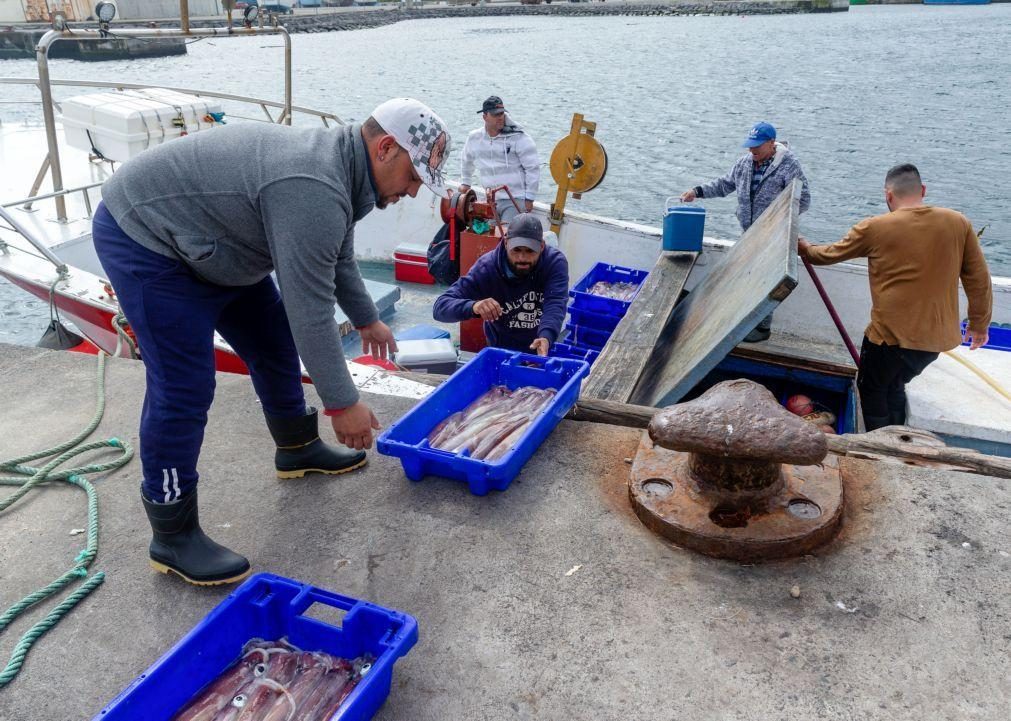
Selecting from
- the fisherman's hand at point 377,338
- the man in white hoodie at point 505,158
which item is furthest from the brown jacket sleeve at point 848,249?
the man in white hoodie at point 505,158

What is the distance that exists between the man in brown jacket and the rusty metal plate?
2.36 m

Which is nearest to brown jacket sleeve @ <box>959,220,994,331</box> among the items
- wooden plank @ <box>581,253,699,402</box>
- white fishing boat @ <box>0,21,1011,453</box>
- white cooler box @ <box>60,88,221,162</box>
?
white fishing boat @ <box>0,21,1011,453</box>

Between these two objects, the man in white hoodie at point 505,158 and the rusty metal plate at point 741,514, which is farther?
the man in white hoodie at point 505,158

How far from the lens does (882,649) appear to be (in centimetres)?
222

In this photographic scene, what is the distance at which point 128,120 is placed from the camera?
692 centimetres

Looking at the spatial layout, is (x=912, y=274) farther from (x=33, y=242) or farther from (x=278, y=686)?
(x=33, y=242)

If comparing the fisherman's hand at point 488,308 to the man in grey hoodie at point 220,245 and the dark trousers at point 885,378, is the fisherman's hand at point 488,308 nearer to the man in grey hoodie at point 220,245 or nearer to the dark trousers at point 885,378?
the man in grey hoodie at point 220,245

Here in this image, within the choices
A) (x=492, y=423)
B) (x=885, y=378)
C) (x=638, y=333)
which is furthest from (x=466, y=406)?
(x=885, y=378)

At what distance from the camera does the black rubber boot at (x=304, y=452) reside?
3.15 m

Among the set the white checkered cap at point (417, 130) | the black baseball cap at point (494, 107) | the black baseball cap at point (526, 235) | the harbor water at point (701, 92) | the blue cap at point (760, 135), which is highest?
the white checkered cap at point (417, 130)

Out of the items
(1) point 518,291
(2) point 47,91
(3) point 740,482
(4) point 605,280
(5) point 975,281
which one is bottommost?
(4) point 605,280

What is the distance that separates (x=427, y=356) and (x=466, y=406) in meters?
2.29

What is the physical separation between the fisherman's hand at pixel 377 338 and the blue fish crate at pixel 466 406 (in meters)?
0.32

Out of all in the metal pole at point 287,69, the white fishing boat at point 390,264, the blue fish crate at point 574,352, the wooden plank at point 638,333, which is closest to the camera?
the wooden plank at point 638,333
